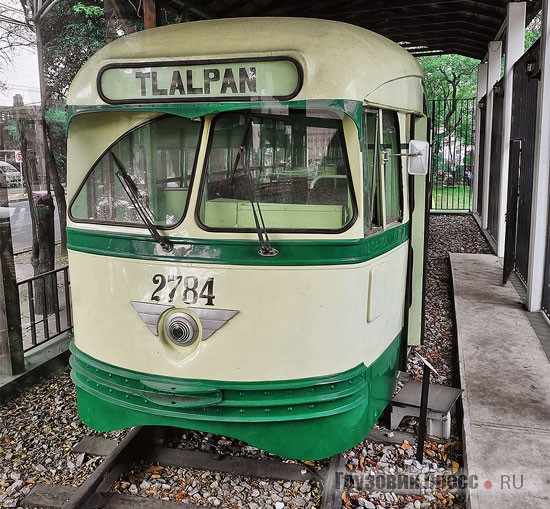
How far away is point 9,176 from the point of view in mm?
5199

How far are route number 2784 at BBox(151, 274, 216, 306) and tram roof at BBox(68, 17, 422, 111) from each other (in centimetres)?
105

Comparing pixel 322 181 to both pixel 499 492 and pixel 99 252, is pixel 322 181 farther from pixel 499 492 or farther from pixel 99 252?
pixel 499 492

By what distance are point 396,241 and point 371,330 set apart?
2.42 ft

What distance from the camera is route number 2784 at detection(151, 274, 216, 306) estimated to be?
310cm

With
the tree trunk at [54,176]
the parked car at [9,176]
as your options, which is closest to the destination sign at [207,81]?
the parked car at [9,176]

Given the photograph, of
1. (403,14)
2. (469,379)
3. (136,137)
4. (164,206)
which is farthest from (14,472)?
(403,14)

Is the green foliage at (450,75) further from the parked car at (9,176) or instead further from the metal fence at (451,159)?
the parked car at (9,176)

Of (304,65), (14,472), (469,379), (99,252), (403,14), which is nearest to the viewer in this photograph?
(304,65)

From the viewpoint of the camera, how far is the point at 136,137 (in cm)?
332

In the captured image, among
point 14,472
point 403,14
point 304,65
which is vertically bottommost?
point 14,472

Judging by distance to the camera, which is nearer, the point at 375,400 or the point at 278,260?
the point at 278,260

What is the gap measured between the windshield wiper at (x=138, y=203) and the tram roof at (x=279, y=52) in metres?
0.39

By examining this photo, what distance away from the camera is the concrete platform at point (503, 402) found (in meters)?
3.29

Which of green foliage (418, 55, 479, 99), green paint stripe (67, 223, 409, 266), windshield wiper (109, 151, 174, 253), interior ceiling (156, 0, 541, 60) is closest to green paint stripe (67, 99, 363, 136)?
windshield wiper (109, 151, 174, 253)
